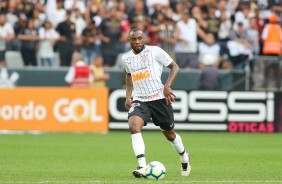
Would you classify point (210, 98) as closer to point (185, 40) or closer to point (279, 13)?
point (185, 40)

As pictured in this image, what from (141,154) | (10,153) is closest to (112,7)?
(10,153)

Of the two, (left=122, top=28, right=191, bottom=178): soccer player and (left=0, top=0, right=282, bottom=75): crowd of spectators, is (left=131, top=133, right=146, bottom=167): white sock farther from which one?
(left=0, top=0, right=282, bottom=75): crowd of spectators

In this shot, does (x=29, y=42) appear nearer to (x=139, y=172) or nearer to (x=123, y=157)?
(x=123, y=157)

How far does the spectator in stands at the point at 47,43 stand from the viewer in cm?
2431

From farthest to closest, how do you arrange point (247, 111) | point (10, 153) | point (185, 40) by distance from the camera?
1. point (185, 40)
2. point (247, 111)
3. point (10, 153)

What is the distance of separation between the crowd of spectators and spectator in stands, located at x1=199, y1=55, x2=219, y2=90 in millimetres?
251

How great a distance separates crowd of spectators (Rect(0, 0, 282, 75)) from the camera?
961 inches

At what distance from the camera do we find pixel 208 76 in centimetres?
2412

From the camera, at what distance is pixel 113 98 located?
2320 centimetres

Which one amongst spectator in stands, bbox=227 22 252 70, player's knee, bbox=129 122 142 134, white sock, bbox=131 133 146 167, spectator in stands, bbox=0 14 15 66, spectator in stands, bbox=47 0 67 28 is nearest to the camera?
white sock, bbox=131 133 146 167

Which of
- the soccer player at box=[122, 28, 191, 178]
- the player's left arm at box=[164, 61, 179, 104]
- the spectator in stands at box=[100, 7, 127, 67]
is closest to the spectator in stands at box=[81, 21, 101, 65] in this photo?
the spectator in stands at box=[100, 7, 127, 67]

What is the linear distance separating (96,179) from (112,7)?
1486cm

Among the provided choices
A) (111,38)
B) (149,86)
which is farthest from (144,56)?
(111,38)

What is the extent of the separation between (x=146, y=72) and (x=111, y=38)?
504 inches
